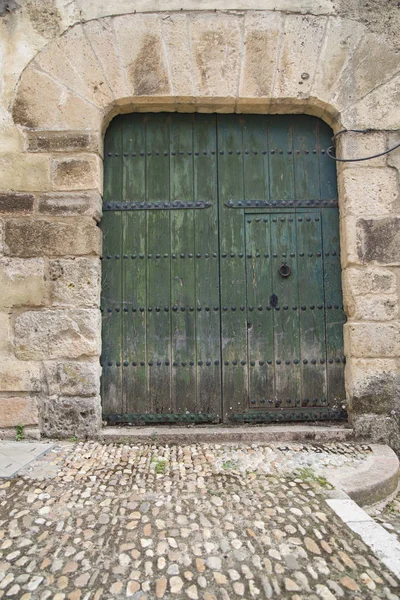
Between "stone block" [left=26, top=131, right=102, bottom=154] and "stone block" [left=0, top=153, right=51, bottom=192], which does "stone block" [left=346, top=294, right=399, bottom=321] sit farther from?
"stone block" [left=0, top=153, right=51, bottom=192]

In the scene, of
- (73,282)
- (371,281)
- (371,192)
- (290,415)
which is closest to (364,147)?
(371,192)

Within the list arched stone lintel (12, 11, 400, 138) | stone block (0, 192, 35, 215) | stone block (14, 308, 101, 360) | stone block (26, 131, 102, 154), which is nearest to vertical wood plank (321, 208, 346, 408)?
arched stone lintel (12, 11, 400, 138)

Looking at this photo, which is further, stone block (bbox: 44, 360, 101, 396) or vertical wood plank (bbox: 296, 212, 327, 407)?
vertical wood plank (bbox: 296, 212, 327, 407)

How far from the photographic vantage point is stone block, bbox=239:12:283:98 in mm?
2801

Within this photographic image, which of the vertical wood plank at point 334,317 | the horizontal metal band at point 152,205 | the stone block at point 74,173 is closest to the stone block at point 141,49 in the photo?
the stone block at point 74,173

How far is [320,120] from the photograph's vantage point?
3.03 meters

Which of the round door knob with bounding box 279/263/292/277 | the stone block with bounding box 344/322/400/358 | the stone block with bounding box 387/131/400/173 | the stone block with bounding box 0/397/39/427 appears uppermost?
the stone block with bounding box 387/131/400/173

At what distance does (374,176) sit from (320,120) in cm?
61

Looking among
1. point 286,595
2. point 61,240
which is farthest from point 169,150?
point 286,595

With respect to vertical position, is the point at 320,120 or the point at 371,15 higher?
the point at 371,15

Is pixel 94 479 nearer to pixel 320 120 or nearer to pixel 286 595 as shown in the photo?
pixel 286 595

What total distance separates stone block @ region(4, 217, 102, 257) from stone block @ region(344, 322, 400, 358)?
1805 millimetres

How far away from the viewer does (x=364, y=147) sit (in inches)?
110

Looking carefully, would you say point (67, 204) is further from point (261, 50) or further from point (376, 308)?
point (376, 308)
